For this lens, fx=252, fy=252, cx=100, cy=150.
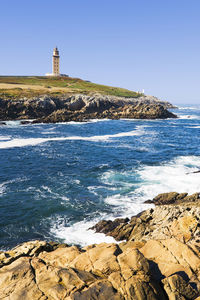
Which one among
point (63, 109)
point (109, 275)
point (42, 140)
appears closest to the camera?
point (109, 275)

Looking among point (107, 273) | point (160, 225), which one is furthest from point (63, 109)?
point (107, 273)

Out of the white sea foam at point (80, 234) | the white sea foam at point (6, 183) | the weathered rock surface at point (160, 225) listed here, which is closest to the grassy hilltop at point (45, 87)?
the white sea foam at point (6, 183)

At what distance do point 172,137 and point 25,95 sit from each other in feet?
255

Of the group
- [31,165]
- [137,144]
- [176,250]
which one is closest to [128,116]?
[137,144]

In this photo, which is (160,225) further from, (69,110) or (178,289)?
(69,110)

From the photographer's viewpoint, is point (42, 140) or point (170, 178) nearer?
point (170, 178)

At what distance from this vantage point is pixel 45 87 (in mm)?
153000

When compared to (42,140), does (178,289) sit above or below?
above

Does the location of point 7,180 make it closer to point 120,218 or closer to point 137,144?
point 120,218

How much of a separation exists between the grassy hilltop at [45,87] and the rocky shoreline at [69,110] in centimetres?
1021

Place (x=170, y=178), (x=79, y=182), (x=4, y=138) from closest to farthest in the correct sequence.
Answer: (x=79, y=182) → (x=170, y=178) → (x=4, y=138)

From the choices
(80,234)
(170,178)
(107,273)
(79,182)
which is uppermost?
(107,273)

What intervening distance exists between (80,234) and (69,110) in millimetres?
99725

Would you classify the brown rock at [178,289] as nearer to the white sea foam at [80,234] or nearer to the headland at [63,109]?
the white sea foam at [80,234]
